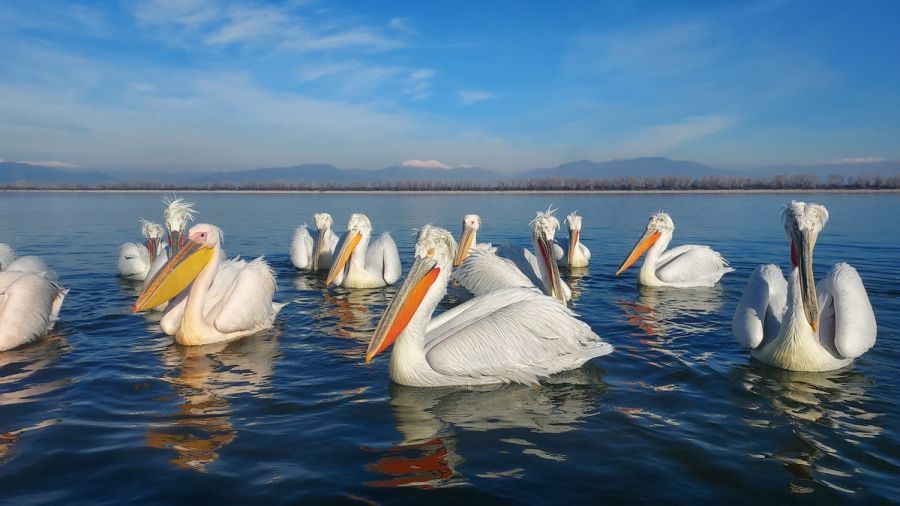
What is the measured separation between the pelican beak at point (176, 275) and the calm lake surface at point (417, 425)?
0.45m

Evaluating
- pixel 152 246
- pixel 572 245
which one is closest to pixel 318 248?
pixel 152 246

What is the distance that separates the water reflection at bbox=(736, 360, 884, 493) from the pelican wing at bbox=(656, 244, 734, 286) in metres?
3.41

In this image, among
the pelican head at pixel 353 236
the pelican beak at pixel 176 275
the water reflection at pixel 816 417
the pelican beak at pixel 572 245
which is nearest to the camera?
the water reflection at pixel 816 417

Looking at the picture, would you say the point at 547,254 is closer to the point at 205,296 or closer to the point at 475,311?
the point at 475,311

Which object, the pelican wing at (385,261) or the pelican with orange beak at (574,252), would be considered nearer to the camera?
the pelican wing at (385,261)

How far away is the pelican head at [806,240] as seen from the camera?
4027 mm

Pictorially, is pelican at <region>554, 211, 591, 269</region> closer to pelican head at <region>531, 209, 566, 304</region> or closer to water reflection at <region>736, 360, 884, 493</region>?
pelican head at <region>531, 209, 566, 304</region>

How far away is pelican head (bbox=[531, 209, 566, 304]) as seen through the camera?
5.92 m

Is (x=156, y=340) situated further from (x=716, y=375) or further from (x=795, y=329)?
(x=795, y=329)

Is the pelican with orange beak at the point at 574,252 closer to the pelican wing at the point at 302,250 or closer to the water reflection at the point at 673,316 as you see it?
the water reflection at the point at 673,316

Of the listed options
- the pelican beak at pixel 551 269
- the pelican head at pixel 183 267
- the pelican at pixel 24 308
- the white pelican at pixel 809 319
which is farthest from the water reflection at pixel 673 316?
the pelican at pixel 24 308

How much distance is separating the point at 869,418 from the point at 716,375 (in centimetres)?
98

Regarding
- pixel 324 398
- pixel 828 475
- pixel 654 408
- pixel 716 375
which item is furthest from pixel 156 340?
pixel 828 475

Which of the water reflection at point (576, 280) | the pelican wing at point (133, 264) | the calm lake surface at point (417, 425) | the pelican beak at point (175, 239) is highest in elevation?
the pelican beak at point (175, 239)
